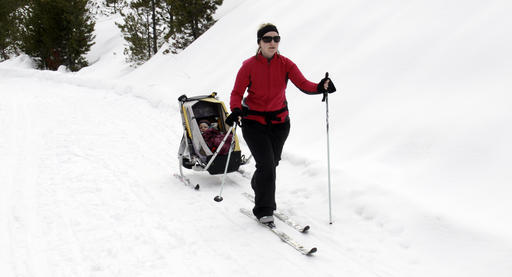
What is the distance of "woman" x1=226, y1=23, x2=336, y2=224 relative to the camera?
4.39m

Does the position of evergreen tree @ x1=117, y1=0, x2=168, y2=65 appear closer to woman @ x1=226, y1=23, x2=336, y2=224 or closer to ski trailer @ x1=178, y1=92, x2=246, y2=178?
ski trailer @ x1=178, y1=92, x2=246, y2=178

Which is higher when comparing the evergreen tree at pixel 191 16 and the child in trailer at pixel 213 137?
→ the evergreen tree at pixel 191 16

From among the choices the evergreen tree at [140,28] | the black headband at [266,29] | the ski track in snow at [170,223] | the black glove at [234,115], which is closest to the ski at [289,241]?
the ski track in snow at [170,223]

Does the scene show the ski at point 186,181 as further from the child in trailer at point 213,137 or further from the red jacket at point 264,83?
the red jacket at point 264,83

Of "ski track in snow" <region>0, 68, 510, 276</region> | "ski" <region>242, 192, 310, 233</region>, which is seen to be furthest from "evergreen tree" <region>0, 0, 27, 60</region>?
"ski" <region>242, 192, 310, 233</region>

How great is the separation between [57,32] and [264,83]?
3249 centimetres

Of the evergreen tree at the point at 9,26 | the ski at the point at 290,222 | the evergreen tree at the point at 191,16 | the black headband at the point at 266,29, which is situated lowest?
the ski at the point at 290,222

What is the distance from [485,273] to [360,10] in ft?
27.2

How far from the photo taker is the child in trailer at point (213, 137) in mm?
5977

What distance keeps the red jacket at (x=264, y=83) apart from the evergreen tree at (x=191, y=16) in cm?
1499

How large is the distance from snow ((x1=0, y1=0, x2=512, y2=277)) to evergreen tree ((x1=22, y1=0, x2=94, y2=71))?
2392 centimetres

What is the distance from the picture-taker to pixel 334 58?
31.0ft

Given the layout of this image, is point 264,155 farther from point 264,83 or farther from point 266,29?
point 266,29

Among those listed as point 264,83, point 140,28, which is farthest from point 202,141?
point 140,28
